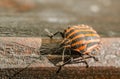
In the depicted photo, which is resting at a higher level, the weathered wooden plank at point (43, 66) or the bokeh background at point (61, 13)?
the bokeh background at point (61, 13)

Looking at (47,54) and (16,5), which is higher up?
(16,5)

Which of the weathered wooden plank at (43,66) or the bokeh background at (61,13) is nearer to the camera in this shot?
the weathered wooden plank at (43,66)

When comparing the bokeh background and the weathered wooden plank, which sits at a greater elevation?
the bokeh background

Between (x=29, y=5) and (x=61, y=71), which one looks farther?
(x=29, y=5)

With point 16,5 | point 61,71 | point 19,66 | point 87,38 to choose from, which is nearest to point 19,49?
point 19,66

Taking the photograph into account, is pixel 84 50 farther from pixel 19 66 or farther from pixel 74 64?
pixel 19 66

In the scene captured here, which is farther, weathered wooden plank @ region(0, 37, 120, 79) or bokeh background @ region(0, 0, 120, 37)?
bokeh background @ region(0, 0, 120, 37)

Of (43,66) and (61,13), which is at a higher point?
(61,13)

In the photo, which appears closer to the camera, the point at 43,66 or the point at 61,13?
the point at 43,66
